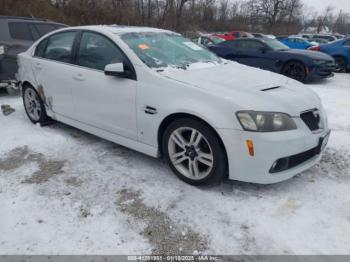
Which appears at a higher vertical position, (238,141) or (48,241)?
(238,141)

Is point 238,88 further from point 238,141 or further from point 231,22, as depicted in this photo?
point 231,22

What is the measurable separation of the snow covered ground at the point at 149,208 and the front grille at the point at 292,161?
0.30m

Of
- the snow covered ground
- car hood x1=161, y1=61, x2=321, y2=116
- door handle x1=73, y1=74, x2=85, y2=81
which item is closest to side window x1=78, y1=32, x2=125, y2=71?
door handle x1=73, y1=74, x2=85, y2=81

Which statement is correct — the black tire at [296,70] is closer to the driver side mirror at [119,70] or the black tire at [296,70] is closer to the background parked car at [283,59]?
the background parked car at [283,59]

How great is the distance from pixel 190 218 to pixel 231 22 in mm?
51953

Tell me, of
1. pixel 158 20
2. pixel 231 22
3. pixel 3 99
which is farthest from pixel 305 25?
pixel 3 99

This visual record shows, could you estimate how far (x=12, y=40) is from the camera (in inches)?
242

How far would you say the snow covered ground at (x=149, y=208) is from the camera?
90.9 inches

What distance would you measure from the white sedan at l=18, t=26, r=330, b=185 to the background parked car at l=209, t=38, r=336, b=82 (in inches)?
218

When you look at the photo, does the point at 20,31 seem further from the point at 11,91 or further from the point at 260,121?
the point at 260,121

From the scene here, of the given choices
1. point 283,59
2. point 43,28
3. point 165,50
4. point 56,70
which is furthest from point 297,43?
point 56,70

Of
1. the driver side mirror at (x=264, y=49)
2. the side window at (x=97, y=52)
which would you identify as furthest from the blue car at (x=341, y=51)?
the side window at (x=97, y=52)

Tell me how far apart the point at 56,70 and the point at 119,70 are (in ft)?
4.57

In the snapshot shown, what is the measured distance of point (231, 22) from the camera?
50125 mm
